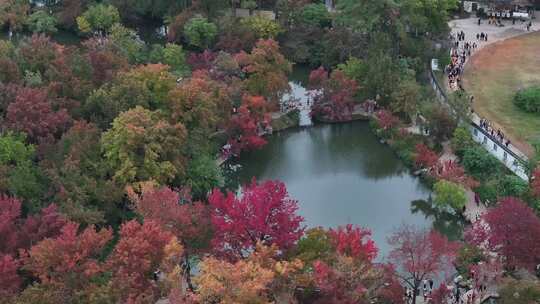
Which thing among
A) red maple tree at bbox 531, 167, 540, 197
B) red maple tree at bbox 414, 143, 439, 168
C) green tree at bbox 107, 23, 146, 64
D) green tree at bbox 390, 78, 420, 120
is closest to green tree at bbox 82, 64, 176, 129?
green tree at bbox 107, 23, 146, 64

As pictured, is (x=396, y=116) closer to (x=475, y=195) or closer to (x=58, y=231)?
(x=475, y=195)

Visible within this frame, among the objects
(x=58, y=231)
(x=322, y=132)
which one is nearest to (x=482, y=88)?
(x=322, y=132)

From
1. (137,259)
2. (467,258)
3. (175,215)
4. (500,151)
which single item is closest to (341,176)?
(500,151)

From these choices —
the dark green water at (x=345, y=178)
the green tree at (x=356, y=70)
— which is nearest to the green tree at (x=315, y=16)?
the green tree at (x=356, y=70)

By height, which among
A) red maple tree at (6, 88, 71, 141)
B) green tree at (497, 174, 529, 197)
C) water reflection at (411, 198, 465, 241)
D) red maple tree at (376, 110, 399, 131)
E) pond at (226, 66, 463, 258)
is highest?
red maple tree at (6, 88, 71, 141)

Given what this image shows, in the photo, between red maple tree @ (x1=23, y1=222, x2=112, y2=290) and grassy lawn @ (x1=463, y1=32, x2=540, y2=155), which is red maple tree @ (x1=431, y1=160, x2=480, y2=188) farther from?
red maple tree @ (x1=23, y1=222, x2=112, y2=290)
